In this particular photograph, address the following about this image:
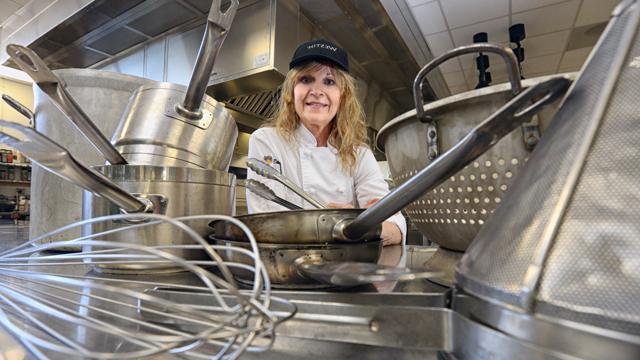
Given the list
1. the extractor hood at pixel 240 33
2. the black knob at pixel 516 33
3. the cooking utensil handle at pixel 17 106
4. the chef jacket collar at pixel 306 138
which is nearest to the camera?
the cooking utensil handle at pixel 17 106

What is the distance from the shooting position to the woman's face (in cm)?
86

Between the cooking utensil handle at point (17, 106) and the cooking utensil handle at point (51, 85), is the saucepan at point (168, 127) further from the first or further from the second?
the cooking utensil handle at point (17, 106)

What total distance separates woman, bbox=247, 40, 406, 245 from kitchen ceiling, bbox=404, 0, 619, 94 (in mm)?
1063

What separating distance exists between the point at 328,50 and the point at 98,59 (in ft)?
6.60

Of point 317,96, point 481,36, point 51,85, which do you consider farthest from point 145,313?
point 481,36

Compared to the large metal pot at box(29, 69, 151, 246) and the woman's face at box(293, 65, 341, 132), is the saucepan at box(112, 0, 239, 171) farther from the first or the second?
the woman's face at box(293, 65, 341, 132)

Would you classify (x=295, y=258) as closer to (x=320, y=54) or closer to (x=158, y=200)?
(x=158, y=200)

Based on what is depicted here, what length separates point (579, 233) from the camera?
0.16m

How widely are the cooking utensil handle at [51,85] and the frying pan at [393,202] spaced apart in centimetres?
21

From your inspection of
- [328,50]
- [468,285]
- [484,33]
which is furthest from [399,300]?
[484,33]

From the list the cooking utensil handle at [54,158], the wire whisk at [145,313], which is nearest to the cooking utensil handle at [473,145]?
the wire whisk at [145,313]

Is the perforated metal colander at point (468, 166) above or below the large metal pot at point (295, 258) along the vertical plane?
above

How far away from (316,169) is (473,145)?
2.32ft

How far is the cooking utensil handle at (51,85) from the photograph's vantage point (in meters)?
0.36
